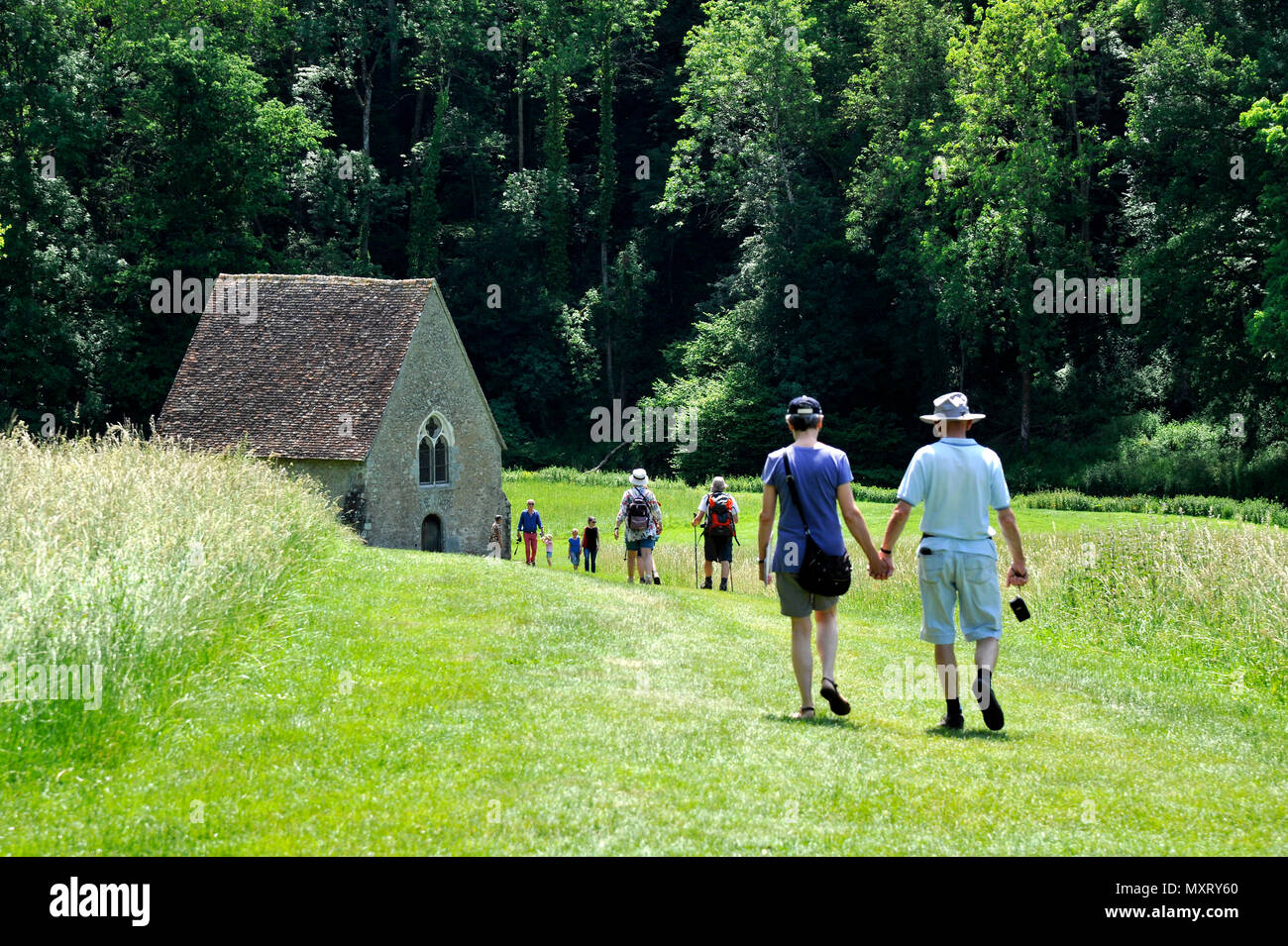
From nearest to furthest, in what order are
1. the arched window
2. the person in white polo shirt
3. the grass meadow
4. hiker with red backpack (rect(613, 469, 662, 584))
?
the grass meadow, the person in white polo shirt, hiker with red backpack (rect(613, 469, 662, 584)), the arched window

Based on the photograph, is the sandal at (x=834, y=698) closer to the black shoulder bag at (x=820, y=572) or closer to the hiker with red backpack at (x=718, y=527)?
the black shoulder bag at (x=820, y=572)

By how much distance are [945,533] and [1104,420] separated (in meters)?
43.9

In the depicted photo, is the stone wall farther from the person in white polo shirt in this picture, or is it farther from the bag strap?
the person in white polo shirt

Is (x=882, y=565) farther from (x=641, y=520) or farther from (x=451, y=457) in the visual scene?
(x=451, y=457)

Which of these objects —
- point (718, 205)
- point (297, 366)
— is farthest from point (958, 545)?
point (718, 205)

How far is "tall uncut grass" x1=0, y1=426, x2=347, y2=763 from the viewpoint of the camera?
859 centimetres

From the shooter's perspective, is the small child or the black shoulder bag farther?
the small child

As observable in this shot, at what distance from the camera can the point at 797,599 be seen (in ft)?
30.6

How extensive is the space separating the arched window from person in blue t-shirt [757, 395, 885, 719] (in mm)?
26791

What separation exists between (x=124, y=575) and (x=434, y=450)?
2583cm

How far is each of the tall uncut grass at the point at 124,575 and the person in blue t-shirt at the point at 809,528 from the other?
4731 mm

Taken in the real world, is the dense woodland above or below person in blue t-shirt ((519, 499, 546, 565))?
above

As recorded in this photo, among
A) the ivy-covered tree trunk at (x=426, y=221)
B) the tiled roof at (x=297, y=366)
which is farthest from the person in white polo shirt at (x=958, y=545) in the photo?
the ivy-covered tree trunk at (x=426, y=221)

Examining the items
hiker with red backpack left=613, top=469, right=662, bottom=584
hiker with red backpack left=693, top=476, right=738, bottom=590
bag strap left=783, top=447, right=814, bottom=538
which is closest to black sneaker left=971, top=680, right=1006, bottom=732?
bag strap left=783, top=447, right=814, bottom=538
